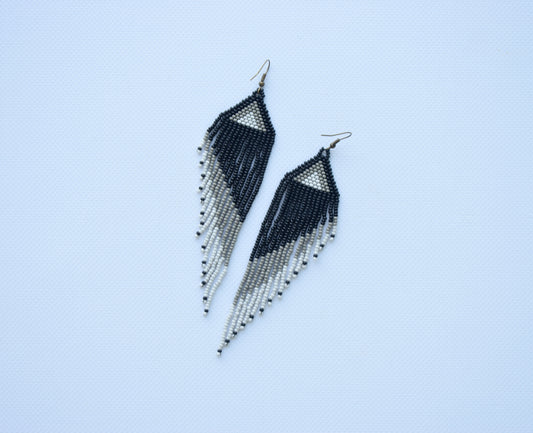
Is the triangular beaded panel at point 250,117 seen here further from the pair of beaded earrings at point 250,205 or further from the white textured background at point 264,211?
the white textured background at point 264,211

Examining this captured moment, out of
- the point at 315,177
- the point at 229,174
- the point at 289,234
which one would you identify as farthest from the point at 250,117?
the point at 289,234

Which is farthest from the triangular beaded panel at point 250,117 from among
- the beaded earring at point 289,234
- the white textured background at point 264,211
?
the beaded earring at point 289,234

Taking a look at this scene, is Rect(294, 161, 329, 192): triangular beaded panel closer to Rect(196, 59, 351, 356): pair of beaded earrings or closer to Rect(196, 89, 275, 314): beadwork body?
Rect(196, 59, 351, 356): pair of beaded earrings

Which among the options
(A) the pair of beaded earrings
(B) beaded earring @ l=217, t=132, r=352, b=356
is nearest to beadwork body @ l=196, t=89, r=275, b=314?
(A) the pair of beaded earrings

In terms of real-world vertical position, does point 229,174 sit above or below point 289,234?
above

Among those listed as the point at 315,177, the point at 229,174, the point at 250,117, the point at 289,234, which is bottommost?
the point at 289,234

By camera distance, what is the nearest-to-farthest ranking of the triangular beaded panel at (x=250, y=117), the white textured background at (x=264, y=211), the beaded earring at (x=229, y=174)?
the white textured background at (x=264, y=211) < the beaded earring at (x=229, y=174) < the triangular beaded panel at (x=250, y=117)

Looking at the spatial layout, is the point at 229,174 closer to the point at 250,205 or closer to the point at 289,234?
the point at 250,205

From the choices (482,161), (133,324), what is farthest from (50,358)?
(482,161)
